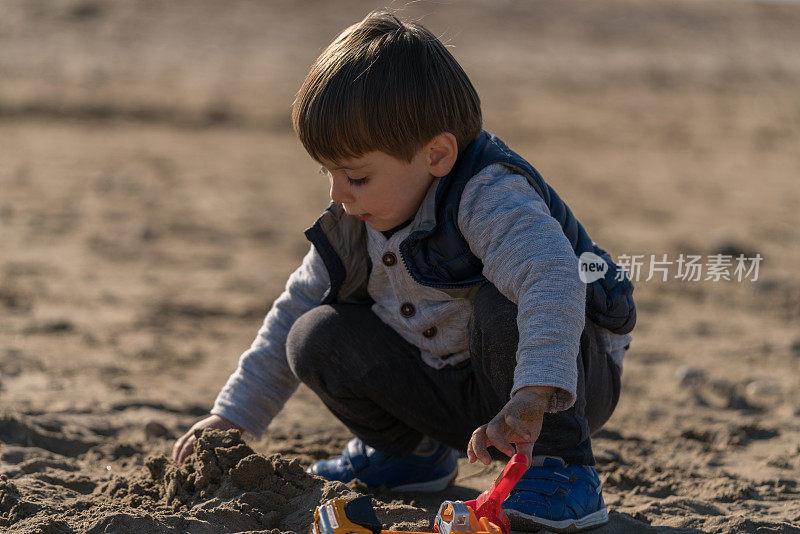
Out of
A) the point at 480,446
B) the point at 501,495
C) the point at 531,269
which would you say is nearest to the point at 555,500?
the point at 501,495

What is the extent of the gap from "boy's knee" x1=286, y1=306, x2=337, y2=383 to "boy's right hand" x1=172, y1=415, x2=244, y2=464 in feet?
0.81

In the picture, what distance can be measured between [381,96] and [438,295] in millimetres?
523

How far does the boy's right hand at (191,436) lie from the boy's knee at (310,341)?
25 centimetres

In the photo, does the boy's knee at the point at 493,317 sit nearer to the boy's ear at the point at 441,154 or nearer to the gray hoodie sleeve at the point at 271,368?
the boy's ear at the point at 441,154

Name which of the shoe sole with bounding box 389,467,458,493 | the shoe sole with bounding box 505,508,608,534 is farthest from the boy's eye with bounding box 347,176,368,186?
the shoe sole with bounding box 389,467,458,493

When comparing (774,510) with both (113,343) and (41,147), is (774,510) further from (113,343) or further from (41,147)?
(41,147)

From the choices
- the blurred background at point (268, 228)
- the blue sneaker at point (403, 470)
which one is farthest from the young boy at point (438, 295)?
the blurred background at point (268, 228)

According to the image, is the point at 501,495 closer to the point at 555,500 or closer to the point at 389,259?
the point at 555,500

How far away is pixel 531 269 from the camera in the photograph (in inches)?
80.1

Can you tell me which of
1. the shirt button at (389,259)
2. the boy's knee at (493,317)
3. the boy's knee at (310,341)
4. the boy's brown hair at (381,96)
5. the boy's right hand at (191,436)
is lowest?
the boy's right hand at (191,436)

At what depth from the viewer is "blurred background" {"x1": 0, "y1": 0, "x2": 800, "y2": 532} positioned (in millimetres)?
3199

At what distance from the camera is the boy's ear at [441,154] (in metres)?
2.19

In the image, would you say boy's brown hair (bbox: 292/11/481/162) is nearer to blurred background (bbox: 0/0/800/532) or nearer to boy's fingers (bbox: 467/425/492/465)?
blurred background (bbox: 0/0/800/532)

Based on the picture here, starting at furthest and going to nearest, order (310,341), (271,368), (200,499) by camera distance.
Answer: (271,368), (310,341), (200,499)
